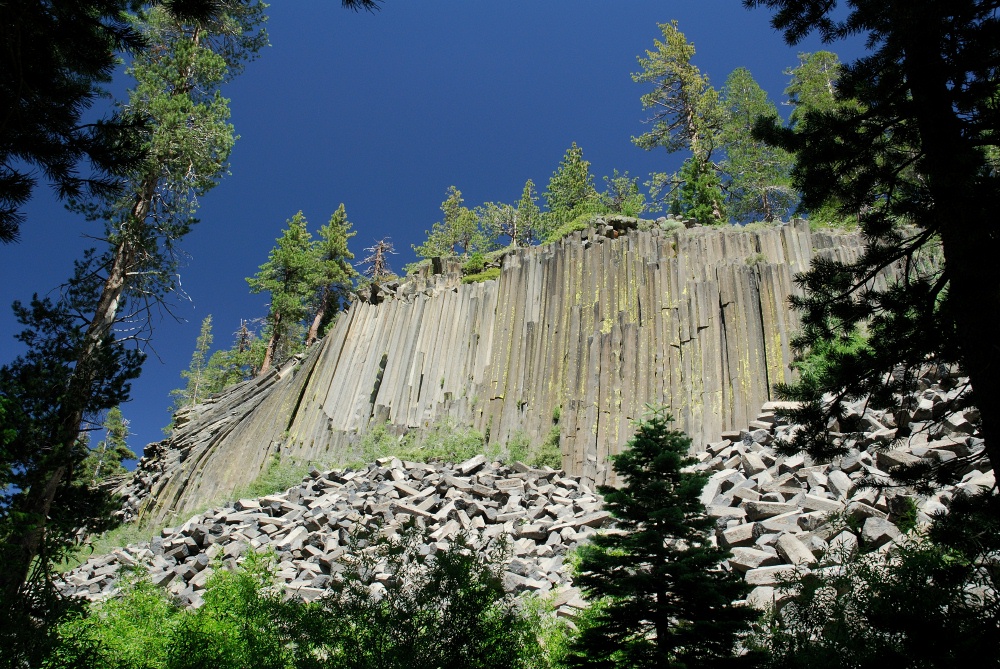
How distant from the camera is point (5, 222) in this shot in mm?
4258

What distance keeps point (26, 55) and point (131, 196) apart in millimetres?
8130

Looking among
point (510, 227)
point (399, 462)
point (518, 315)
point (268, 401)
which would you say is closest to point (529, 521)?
point (399, 462)

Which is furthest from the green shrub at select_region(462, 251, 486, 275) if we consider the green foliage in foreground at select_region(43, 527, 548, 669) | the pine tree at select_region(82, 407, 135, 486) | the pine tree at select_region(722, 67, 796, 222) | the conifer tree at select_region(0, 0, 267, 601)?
the pine tree at select_region(82, 407, 135, 486)

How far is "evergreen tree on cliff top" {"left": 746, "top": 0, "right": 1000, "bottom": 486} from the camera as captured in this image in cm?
347

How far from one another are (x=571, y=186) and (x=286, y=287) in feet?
50.6

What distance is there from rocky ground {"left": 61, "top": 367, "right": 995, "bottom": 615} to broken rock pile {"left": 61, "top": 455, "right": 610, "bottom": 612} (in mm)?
26

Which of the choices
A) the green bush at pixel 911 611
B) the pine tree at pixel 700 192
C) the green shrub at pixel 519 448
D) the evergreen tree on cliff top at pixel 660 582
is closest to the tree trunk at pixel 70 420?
the evergreen tree on cliff top at pixel 660 582

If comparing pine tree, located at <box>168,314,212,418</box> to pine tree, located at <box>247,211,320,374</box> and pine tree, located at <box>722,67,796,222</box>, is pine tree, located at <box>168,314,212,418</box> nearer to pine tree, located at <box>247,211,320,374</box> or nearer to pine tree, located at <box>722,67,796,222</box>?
pine tree, located at <box>247,211,320,374</box>

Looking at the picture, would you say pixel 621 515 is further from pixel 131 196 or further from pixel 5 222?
pixel 131 196

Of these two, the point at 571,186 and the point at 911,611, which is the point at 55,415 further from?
the point at 571,186

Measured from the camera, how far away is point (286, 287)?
30312 millimetres

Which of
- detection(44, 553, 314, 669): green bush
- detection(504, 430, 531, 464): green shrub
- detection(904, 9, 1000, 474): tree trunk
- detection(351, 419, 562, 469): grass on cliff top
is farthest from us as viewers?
detection(504, 430, 531, 464): green shrub

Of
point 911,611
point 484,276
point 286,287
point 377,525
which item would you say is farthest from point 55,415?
point 286,287

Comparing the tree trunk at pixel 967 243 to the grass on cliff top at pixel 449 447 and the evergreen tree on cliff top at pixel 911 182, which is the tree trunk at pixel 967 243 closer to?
the evergreen tree on cliff top at pixel 911 182
